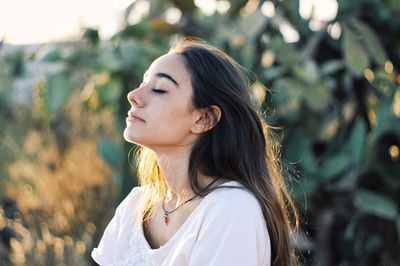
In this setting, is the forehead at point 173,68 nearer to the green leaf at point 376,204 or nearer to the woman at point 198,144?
the woman at point 198,144

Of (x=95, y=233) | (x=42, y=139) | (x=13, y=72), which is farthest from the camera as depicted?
(x=13, y=72)

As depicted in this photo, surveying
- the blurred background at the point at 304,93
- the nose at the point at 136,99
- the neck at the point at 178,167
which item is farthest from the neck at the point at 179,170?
the blurred background at the point at 304,93

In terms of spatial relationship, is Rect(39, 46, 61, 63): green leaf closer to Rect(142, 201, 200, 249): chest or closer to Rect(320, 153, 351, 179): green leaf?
Rect(320, 153, 351, 179): green leaf

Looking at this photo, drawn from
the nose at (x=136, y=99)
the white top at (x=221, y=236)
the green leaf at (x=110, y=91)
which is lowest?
the green leaf at (x=110, y=91)

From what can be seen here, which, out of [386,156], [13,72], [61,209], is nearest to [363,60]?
[386,156]

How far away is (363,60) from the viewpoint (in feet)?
12.7

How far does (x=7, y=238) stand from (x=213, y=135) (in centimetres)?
438

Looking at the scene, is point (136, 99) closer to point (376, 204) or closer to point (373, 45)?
point (373, 45)

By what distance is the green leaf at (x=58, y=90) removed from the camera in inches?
167

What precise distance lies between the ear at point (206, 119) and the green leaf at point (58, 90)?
7.08 feet

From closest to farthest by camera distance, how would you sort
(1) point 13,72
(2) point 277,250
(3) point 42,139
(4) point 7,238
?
1. (2) point 277,250
2. (4) point 7,238
3. (3) point 42,139
4. (1) point 13,72

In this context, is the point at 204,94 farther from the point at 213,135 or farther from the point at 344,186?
the point at 344,186

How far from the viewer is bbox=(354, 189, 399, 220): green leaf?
4074mm

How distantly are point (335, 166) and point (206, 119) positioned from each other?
7.09 ft
